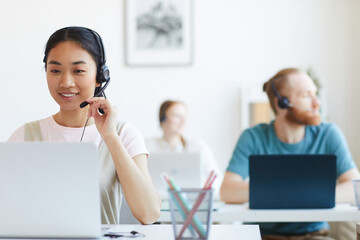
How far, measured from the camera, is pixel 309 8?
471 cm

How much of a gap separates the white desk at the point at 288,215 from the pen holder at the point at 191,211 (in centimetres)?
93

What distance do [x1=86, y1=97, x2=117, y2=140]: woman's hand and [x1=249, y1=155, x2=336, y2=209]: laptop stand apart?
2.22ft

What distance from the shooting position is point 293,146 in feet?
8.19

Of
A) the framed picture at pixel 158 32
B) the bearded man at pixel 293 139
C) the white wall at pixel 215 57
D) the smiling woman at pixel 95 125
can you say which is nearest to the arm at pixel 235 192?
the bearded man at pixel 293 139

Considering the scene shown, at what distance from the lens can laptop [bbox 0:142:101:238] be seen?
1.10 metres

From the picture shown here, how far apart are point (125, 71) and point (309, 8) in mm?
1696

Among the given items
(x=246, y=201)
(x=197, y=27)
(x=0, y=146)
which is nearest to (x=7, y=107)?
(x=197, y=27)

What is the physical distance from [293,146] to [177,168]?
628 mm

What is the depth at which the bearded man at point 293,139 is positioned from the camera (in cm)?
236

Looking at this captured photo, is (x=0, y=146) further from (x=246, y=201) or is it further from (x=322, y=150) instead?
(x=322, y=150)

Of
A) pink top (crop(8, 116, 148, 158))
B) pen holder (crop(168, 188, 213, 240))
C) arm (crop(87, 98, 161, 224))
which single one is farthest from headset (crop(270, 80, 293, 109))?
pen holder (crop(168, 188, 213, 240))

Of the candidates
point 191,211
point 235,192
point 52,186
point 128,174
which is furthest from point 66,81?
point 235,192

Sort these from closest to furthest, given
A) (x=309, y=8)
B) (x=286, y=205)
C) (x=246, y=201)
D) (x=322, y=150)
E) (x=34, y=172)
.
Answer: (x=34, y=172), (x=286, y=205), (x=246, y=201), (x=322, y=150), (x=309, y=8)

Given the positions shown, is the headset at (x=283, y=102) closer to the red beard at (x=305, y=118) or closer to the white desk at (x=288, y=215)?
the red beard at (x=305, y=118)
